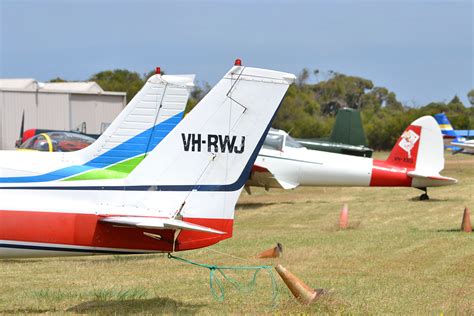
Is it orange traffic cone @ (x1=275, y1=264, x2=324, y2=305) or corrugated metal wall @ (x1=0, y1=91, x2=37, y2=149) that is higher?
corrugated metal wall @ (x1=0, y1=91, x2=37, y2=149)

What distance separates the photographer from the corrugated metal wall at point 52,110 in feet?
149

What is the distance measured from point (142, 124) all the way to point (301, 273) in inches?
107

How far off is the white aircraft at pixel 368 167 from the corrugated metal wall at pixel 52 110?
27.9m

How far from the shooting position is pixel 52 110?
157 feet

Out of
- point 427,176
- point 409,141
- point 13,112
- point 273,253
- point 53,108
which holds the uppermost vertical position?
point 53,108

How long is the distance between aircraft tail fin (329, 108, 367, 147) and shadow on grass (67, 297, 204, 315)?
1892cm

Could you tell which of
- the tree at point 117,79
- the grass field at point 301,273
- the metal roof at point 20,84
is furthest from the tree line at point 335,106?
the grass field at point 301,273

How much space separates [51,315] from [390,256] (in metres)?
5.56

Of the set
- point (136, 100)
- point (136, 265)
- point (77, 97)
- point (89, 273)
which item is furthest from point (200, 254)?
point (77, 97)

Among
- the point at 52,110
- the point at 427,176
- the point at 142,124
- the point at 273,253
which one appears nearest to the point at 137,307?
the point at 142,124

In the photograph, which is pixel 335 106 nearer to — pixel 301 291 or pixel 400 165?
pixel 400 165

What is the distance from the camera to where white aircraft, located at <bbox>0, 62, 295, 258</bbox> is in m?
7.23

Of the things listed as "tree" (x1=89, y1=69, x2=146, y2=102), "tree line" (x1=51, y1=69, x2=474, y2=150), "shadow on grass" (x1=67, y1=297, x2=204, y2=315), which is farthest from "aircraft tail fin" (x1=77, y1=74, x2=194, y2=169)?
"tree" (x1=89, y1=69, x2=146, y2=102)

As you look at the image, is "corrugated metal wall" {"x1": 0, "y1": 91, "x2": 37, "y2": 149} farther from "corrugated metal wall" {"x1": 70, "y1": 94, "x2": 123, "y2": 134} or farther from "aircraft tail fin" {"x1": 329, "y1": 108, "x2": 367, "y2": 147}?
"aircraft tail fin" {"x1": 329, "y1": 108, "x2": 367, "y2": 147}
